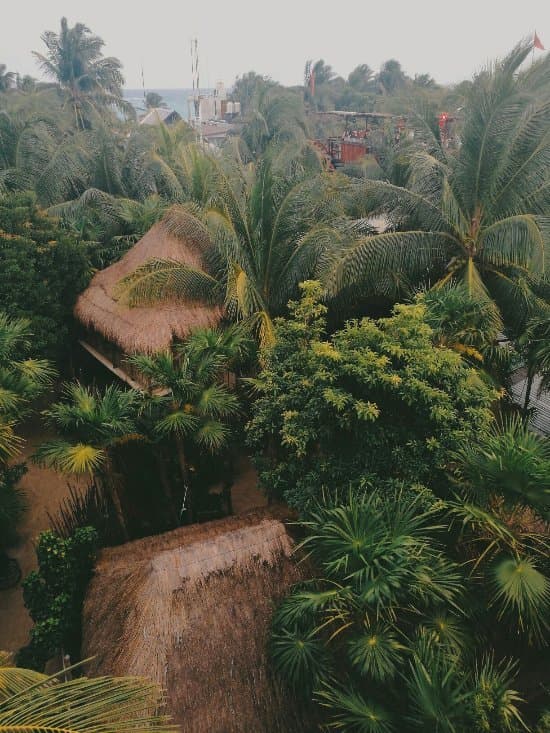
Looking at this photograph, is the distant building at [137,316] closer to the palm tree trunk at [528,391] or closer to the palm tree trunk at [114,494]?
the palm tree trunk at [114,494]

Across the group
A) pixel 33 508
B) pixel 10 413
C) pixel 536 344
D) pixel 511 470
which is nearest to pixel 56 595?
pixel 10 413

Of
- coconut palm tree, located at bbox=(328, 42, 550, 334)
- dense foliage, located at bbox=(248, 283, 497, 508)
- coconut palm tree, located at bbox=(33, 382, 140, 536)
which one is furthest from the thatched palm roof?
dense foliage, located at bbox=(248, 283, 497, 508)

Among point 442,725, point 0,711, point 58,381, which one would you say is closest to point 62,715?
point 0,711

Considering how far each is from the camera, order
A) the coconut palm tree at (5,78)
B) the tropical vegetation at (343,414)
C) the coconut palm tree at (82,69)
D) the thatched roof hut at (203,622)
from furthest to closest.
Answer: the coconut palm tree at (5,78)
the coconut palm tree at (82,69)
the thatched roof hut at (203,622)
the tropical vegetation at (343,414)

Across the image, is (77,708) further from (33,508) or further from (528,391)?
(33,508)

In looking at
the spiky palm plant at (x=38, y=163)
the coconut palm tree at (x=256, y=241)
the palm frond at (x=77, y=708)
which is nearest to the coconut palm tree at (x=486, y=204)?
the coconut palm tree at (x=256, y=241)

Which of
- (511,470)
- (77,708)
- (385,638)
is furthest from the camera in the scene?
(511,470)
